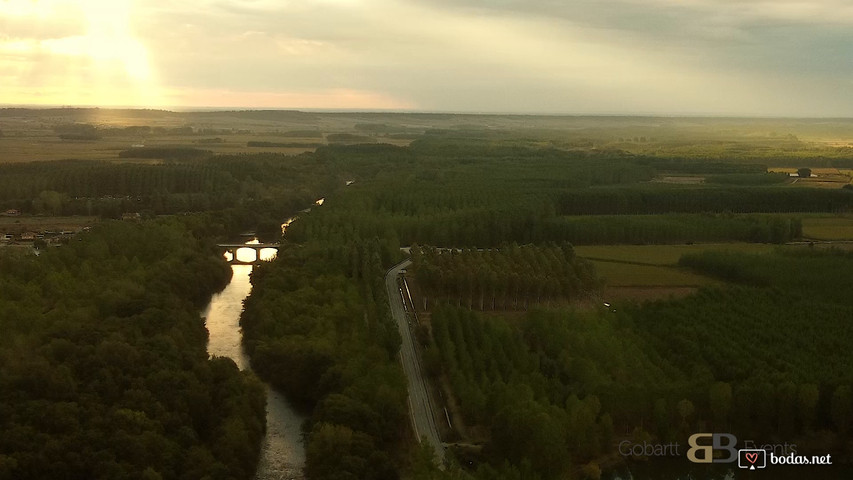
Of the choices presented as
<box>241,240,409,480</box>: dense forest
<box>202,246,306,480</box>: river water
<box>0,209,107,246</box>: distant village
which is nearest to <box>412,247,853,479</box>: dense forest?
<box>241,240,409,480</box>: dense forest

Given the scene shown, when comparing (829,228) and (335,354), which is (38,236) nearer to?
(335,354)

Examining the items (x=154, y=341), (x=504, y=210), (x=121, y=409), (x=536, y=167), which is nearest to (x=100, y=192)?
(x=504, y=210)

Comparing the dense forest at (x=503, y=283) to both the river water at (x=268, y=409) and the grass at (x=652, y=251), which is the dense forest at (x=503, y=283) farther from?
the river water at (x=268, y=409)

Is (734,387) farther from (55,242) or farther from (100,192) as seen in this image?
(100,192)

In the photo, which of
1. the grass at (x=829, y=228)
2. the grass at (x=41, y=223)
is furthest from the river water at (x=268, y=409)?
the grass at (x=829, y=228)

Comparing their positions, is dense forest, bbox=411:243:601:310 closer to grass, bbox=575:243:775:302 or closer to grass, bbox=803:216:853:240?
grass, bbox=575:243:775:302

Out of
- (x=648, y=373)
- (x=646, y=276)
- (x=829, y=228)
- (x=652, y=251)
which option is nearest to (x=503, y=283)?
(x=646, y=276)
